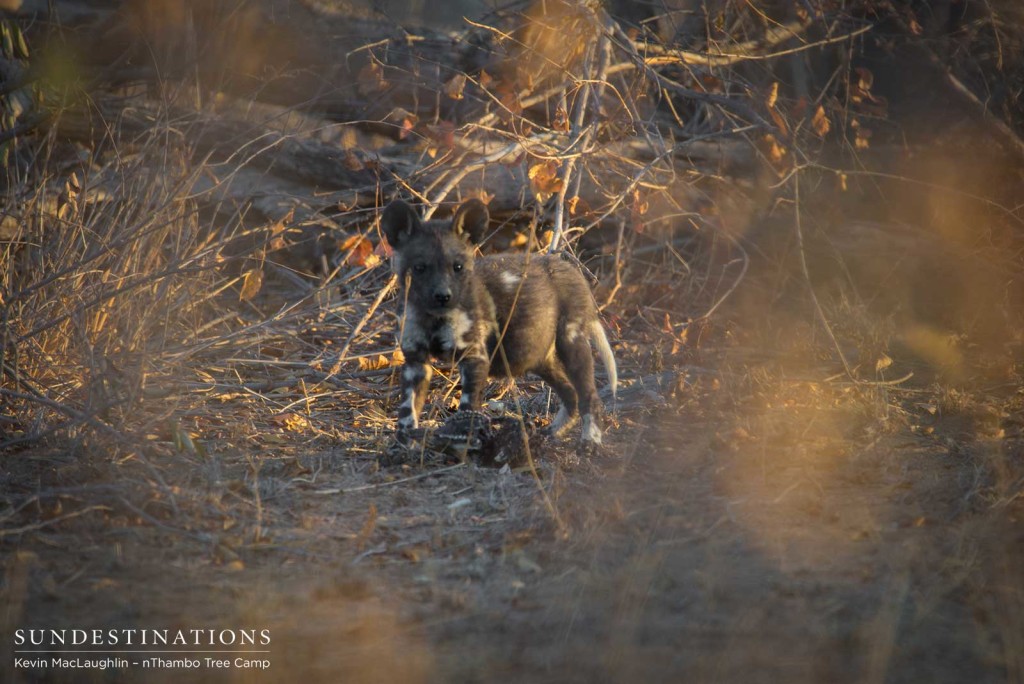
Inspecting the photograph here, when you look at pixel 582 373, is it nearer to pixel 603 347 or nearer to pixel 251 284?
pixel 603 347

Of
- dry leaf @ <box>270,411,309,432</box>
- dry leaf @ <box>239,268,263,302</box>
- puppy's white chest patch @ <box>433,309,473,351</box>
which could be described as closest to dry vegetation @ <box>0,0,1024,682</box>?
dry leaf @ <box>270,411,309,432</box>

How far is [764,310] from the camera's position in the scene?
8.49 metres

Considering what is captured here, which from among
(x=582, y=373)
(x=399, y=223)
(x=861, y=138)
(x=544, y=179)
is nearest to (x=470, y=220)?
(x=399, y=223)

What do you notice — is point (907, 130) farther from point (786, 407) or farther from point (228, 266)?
point (228, 266)

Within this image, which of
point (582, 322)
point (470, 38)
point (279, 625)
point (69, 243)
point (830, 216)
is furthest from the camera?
point (830, 216)

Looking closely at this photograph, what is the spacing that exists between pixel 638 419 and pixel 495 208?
10.3 feet

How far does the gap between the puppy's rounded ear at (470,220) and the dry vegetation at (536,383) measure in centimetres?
96

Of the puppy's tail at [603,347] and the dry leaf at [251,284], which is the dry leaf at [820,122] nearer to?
the puppy's tail at [603,347]

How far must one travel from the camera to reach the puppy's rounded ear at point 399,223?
5004 mm

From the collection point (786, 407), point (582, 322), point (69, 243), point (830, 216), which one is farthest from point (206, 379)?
point (830, 216)

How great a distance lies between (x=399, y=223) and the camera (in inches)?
201

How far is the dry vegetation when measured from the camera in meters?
3.27

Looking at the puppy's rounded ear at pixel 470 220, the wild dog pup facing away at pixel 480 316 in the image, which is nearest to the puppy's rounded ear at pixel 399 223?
the wild dog pup facing away at pixel 480 316

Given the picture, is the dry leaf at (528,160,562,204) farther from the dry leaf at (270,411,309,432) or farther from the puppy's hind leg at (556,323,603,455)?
the dry leaf at (270,411,309,432)
